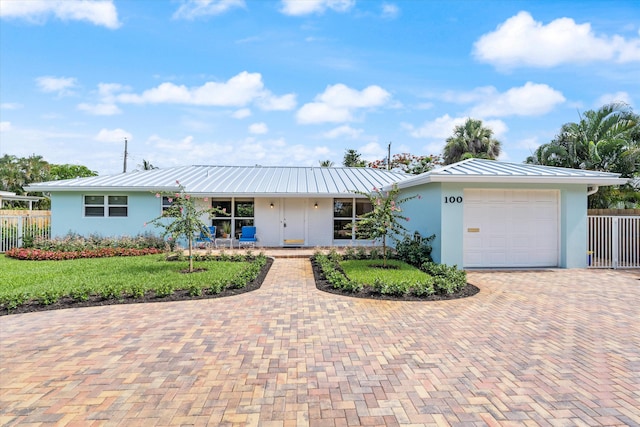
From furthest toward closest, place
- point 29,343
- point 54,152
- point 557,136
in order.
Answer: point 54,152 < point 557,136 < point 29,343

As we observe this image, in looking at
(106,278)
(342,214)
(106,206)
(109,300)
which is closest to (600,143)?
(342,214)

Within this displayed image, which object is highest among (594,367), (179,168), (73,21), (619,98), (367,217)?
(73,21)

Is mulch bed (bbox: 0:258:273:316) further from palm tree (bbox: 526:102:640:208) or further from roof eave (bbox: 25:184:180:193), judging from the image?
palm tree (bbox: 526:102:640:208)

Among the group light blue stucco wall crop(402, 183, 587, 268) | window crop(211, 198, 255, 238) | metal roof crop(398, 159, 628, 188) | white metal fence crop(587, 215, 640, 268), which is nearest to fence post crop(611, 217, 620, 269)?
white metal fence crop(587, 215, 640, 268)

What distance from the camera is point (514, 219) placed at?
36.6ft

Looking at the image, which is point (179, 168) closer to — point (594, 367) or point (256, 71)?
point (256, 71)

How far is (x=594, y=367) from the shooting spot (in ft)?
13.7

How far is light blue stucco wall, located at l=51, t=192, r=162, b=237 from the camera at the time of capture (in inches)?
607

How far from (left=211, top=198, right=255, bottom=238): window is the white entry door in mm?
1589

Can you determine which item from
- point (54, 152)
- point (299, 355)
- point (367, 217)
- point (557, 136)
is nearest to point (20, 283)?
point (299, 355)

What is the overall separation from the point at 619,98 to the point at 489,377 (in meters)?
17.6

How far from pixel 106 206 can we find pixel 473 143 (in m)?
21.7

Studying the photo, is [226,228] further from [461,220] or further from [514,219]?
[514,219]

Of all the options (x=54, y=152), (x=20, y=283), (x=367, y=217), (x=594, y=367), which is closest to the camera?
(x=594, y=367)
